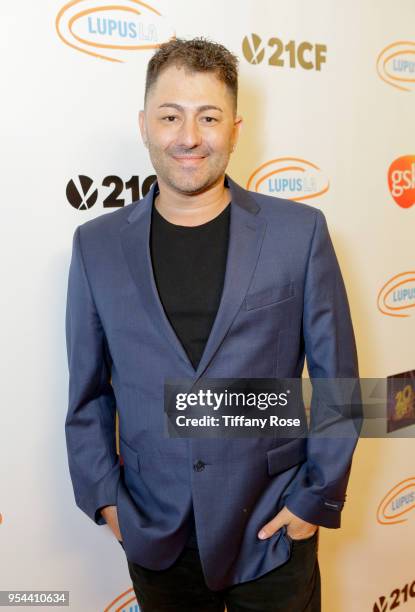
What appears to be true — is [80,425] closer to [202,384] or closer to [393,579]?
[202,384]

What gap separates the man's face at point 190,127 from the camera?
59.1 inches

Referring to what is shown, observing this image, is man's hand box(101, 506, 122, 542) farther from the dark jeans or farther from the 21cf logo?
the 21cf logo

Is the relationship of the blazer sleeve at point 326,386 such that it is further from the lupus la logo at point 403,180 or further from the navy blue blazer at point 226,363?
the lupus la logo at point 403,180

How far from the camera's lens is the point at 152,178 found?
1.95 m

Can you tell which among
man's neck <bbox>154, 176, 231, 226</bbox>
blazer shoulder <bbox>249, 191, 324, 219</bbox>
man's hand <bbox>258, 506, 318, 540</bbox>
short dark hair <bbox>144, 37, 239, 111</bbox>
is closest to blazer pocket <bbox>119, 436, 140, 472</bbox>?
man's hand <bbox>258, 506, 318, 540</bbox>

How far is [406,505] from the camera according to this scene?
2592mm

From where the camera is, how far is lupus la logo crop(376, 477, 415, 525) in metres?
2.53

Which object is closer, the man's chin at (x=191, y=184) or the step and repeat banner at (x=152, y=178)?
the man's chin at (x=191, y=184)

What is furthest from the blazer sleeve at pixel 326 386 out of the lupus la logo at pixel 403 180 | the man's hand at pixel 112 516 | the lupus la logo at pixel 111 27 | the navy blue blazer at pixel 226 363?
the lupus la logo at pixel 403 180

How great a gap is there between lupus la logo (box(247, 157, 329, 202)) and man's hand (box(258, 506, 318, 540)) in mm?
1055

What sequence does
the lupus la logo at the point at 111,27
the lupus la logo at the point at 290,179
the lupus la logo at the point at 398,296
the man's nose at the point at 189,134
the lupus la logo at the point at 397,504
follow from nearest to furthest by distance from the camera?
the man's nose at the point at 189,134, the lupus la logo at the point at 111,27, the lupus la logo at the point at 290,179, the lupus la logo at the point at 398,296, the lupus la logo at the point at 397,504

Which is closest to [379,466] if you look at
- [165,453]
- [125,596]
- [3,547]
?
[125,596]

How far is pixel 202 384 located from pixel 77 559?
0.95m

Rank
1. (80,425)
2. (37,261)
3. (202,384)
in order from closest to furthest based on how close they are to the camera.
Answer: (202,384) → (80,425) → (37,261)
